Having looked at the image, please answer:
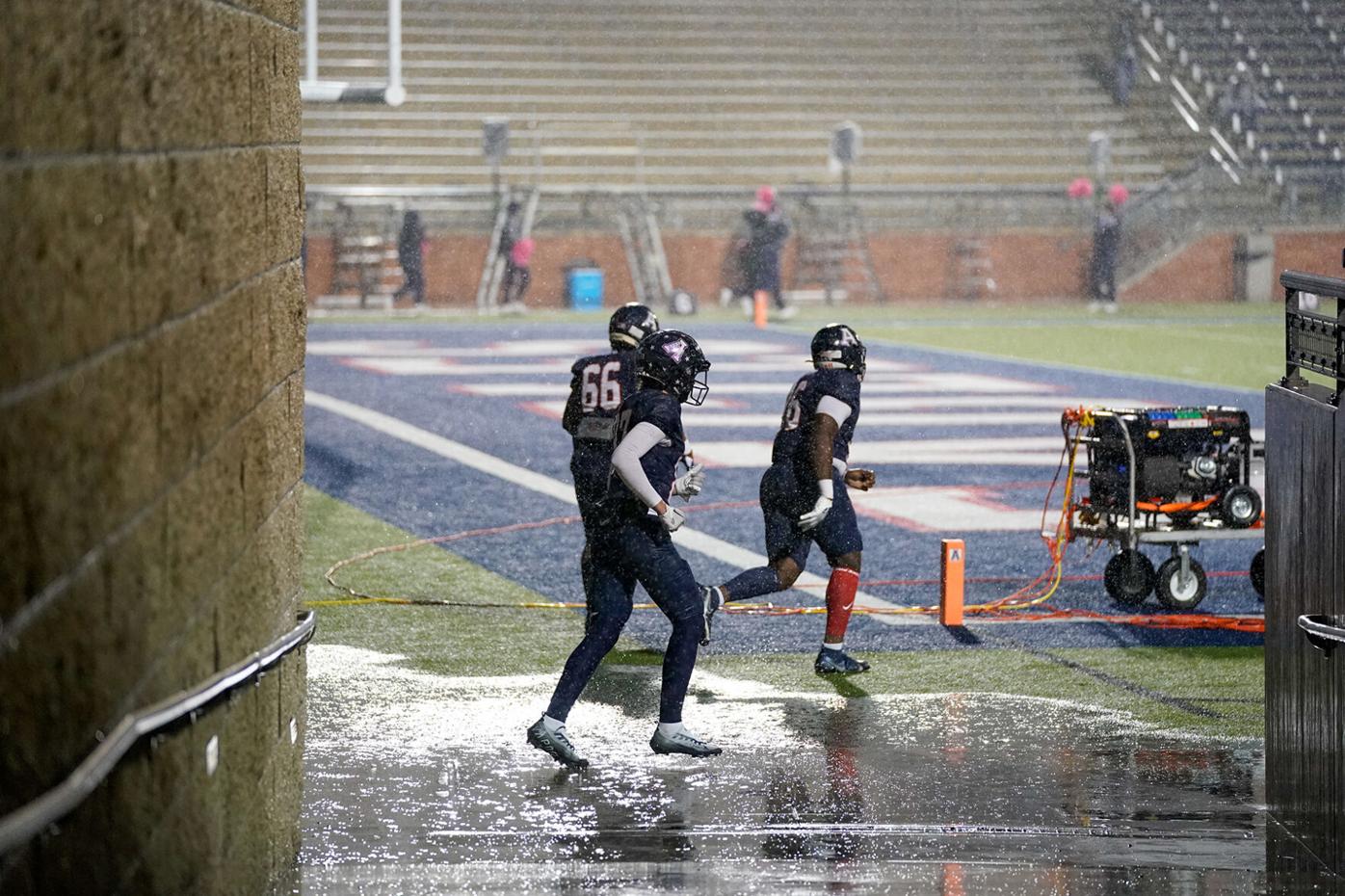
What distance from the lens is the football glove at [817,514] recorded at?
31.6ft

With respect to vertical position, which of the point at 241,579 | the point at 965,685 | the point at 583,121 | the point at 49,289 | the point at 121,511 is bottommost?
the point at 965,685

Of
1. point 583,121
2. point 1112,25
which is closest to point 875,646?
point 583,121

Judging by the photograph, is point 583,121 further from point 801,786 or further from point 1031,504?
point 801,786

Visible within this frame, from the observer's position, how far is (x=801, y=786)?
7.56m

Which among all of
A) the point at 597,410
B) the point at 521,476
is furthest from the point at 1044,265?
the point at 597,410

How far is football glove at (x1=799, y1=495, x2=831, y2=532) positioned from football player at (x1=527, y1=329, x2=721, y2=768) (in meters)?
1.62

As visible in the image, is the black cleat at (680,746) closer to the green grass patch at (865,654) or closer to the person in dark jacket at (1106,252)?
the green grass patch at (865,654)

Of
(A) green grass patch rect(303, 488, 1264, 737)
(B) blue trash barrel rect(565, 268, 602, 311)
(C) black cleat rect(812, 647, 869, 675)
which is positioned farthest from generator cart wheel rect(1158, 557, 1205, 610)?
(B) blue trash barrel rect(565, 268, 602, 311)

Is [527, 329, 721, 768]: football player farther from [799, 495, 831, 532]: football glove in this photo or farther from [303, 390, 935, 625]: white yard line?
[303, 390, 935, 625]: white yard line

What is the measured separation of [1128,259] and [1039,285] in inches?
89.1

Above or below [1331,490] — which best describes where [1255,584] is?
below

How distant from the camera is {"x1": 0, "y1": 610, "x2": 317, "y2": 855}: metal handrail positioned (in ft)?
10.5

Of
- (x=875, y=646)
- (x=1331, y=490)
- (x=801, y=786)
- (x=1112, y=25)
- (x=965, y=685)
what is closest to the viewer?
(x=1331, y=490)

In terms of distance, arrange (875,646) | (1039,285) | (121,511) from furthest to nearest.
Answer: (1039,285) → (875,646) → (121,511)
